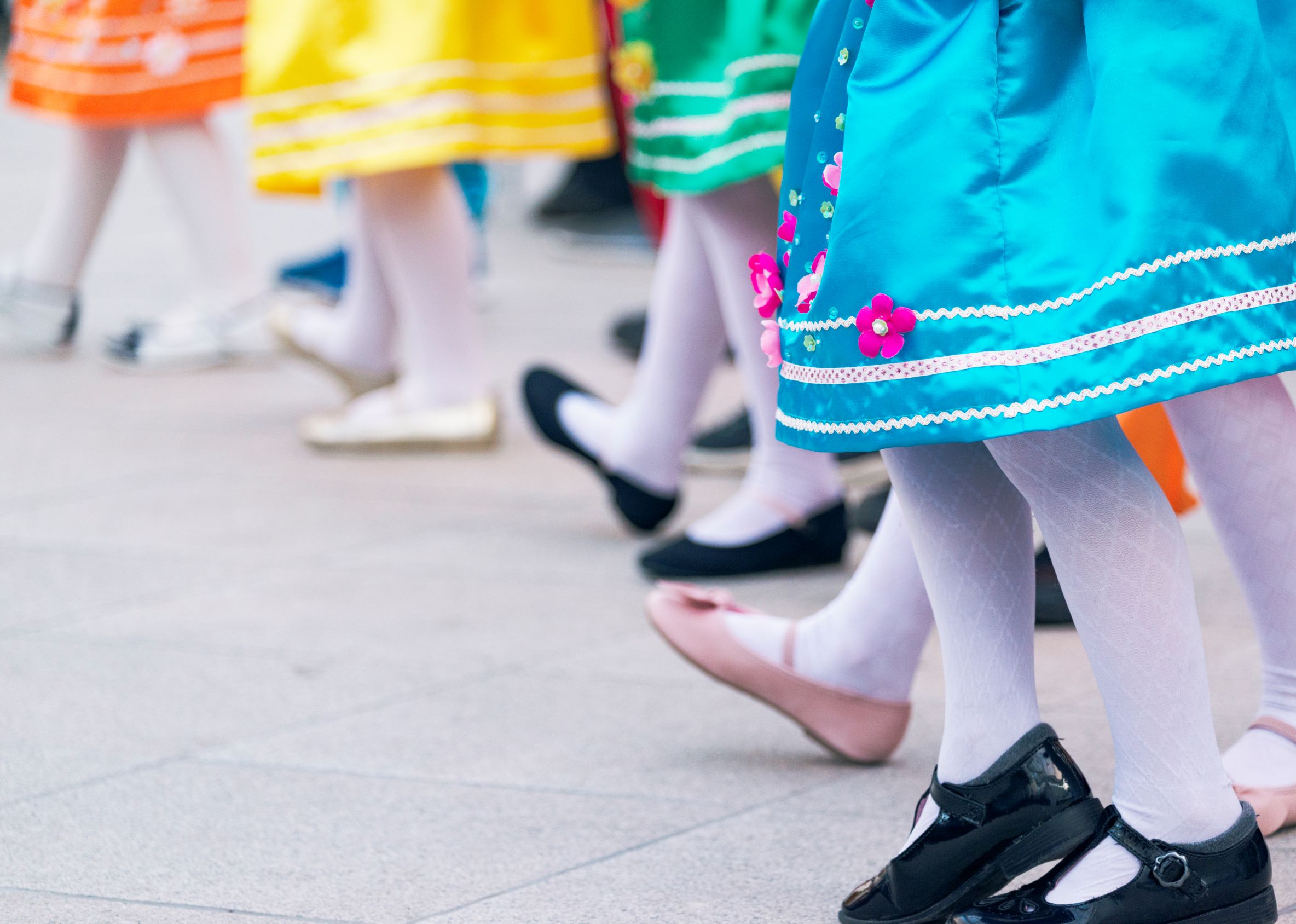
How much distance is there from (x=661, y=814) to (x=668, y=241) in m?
1.24

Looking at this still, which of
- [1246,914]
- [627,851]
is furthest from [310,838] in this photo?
[1246,914]

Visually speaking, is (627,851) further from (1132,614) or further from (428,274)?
(428,274)

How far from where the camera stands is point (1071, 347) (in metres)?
1.27

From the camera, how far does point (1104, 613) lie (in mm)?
1364

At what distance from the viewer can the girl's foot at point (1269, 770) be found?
1.69 metres

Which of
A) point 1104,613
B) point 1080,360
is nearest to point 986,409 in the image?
point 1080,360

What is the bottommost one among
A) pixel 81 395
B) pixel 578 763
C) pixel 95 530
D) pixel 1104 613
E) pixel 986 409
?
pixel 81 395

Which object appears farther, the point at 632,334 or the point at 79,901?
the point at 632,334

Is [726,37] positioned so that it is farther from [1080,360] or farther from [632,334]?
[632,334]

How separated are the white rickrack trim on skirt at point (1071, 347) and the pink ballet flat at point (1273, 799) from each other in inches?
21.7

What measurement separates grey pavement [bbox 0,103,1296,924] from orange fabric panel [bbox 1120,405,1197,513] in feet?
0.92

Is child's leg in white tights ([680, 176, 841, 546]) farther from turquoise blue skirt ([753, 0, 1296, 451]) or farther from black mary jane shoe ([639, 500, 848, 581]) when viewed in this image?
turquoise blue skirt ([753, 0, 1296, 451])

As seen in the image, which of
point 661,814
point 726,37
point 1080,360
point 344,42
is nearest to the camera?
point 1080,360

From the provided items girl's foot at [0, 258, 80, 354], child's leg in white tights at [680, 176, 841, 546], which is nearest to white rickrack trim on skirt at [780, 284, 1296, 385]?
child's leg in white tights at [680, 176, 841, 546]
